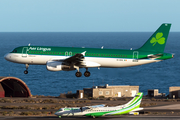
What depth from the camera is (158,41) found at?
75812 millimetres

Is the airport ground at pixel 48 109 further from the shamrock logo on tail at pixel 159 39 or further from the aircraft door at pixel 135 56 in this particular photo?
the shamrock logo on tail at pixel 159 39

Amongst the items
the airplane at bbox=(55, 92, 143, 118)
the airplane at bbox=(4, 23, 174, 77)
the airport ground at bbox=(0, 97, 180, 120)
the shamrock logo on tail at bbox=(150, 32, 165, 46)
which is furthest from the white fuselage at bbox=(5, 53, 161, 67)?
the airport ground at bbox=(0, 97, 180, 120)

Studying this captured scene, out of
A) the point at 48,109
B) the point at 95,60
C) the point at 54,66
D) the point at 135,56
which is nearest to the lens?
the point at 54,66

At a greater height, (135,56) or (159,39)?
(159,39)

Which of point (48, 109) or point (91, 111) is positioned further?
point (48, 109)

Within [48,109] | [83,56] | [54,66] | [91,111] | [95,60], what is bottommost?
[91,111]

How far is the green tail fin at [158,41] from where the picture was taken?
246 feet

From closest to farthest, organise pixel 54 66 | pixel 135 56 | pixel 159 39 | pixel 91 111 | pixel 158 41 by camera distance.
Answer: pixel 91 111 < pixel 54 66 < pixel 135 56 < pixel 158 41 < pixel 159 39

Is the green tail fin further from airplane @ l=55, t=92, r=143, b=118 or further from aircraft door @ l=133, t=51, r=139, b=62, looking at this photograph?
airplane @ l=55, t=92, r=143, b=118

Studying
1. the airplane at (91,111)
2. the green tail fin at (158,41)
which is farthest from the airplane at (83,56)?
the airplane at (91,111)

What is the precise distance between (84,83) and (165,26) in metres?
94.2

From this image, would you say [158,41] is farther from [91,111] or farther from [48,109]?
[48,109]

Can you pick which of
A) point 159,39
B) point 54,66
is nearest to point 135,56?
point 159,39

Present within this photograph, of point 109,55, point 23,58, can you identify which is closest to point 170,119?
point 109,55
